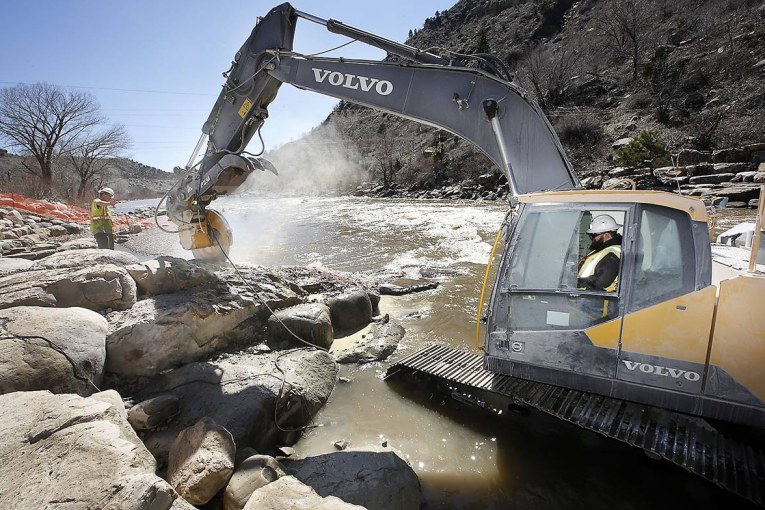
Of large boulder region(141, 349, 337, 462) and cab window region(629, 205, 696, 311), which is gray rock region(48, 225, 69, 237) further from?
cab window region(629, 205, 696, 311)

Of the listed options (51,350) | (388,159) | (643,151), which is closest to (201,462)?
(51,350)

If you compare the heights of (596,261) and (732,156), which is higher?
(732,156)

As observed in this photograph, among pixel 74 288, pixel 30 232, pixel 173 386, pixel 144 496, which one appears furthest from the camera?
pixel 30 232

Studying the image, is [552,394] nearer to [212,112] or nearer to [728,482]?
[728,482]

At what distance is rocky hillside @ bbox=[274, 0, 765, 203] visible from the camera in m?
24.2

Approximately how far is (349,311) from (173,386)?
8.85 feet

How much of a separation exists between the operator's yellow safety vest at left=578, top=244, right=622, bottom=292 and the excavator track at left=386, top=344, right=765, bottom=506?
105 cm

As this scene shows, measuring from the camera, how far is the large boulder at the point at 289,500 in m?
2.30

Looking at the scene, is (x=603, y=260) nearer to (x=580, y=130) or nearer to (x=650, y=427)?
(x=650, y=427)

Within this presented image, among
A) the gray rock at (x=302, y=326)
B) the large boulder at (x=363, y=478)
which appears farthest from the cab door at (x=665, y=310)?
the gray rock at (x=302, y=326)

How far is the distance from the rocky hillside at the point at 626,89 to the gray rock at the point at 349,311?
3.74 metres

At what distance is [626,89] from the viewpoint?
3769 centimetres

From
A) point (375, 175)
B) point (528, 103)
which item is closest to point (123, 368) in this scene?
point (528, 103)

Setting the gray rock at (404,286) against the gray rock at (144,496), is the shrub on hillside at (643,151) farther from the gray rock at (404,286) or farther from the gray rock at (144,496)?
the gray rock at (144,496)
